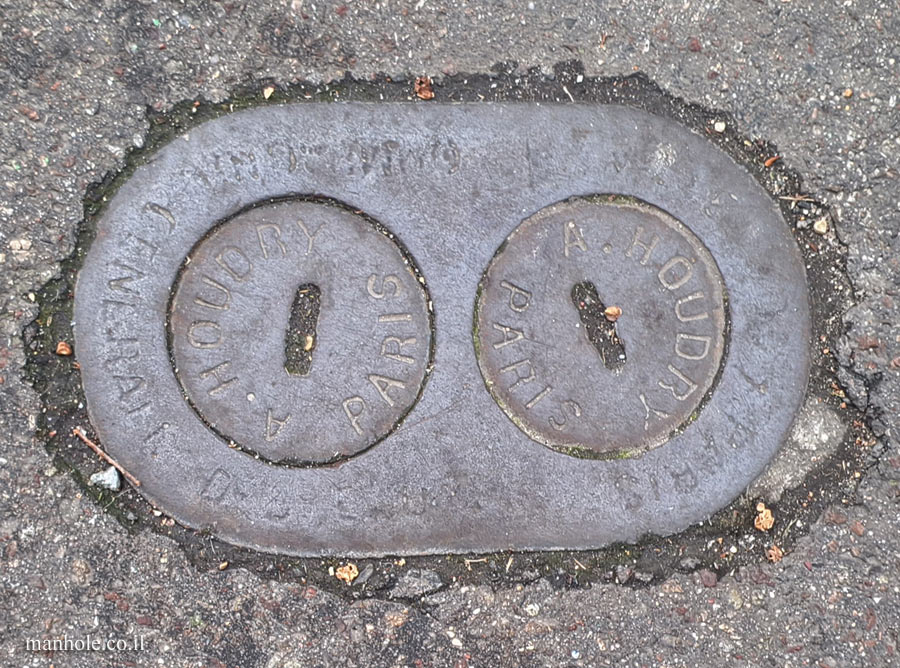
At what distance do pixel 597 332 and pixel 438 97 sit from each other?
86 centimetres

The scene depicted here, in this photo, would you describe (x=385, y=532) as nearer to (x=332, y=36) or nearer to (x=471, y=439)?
(x=471, y=439)

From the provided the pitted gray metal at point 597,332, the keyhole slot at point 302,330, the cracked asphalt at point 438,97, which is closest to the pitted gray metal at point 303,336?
the keyhole slot at point 302,330

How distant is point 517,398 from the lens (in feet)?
6.53

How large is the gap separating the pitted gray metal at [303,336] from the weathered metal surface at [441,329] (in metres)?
0.02

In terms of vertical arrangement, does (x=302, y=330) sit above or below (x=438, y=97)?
below

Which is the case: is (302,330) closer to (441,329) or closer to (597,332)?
Result: (441,329)

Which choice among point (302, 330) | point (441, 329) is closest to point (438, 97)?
point (441, 329)

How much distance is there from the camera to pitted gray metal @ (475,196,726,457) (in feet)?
6.54

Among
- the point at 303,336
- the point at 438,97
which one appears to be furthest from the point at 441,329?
the point at 438,97

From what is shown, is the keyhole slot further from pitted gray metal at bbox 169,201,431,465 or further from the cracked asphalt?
the cracked asphalt

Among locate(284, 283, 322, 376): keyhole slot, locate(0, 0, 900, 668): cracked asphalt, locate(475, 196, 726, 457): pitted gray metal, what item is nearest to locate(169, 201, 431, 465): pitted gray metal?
locate(284, 283, 322, 376): keyhole slot

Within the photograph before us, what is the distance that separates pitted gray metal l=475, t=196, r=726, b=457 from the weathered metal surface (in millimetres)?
25

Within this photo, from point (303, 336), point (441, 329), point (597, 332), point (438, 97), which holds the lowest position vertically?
point (303, 336)

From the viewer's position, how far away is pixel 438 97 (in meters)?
2.03
